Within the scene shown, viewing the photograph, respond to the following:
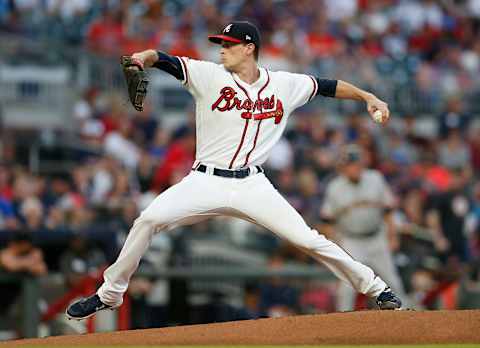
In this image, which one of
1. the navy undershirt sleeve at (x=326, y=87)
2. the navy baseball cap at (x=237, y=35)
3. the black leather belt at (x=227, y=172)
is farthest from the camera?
the navy undershirt sleeve at (x=326, y=87)

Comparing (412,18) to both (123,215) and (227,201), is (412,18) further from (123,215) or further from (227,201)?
(227,201)

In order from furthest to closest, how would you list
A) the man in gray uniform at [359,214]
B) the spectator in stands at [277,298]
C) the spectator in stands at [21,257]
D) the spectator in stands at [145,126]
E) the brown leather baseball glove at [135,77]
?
the spectator in stands at [145,126] < the spectator in stands at [277,298] < the man in gray uniform at [359,214] < the spectator in stands at [21,257] < the brown leather baseball glove at [135,77]

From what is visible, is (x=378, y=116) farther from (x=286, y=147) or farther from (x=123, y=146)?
(x=286, y=147)

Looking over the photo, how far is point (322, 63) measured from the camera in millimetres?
17062

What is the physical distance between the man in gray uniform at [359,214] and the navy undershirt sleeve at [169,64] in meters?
4.27

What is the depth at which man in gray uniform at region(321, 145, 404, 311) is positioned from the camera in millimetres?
11367

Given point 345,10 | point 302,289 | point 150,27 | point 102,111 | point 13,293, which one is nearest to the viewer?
point 13,293

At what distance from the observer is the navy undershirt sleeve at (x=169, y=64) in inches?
281

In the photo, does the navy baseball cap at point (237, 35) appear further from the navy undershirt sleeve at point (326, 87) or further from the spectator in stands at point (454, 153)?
the spectator in stands at point (454, 153)

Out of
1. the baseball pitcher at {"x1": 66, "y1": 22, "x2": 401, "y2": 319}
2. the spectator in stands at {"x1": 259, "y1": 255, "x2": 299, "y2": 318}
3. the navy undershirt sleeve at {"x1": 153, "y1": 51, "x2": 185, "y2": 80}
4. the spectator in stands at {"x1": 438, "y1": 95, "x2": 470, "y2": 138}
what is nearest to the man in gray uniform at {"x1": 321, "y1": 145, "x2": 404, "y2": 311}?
the spectator in stands at {"x1": 259, "y1": 255, "x2": 299, "y2": 318}

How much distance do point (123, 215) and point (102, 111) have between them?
112 inches

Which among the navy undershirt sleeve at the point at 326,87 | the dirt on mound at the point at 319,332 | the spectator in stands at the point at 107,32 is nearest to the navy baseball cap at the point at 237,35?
the navy undershirt sleeve at the point at 326,87

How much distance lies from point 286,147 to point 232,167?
25.8 feet


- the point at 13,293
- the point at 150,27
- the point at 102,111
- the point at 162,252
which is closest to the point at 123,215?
the point at 162,252
